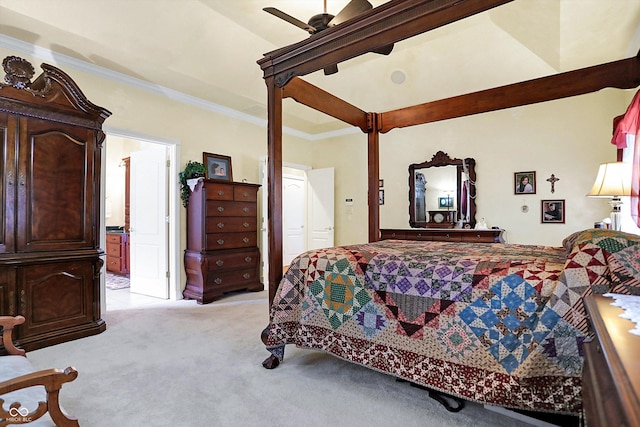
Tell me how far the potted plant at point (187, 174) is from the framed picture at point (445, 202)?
3469 millimetres

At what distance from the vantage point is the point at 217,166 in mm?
5043

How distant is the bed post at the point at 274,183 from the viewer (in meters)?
2.62

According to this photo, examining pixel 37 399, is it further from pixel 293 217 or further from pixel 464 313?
pixel 293 217

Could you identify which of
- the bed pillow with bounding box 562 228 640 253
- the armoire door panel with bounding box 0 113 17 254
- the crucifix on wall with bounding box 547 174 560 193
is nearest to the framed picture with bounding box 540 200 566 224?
the crucifix on wall with bounding box 547 174 560 193

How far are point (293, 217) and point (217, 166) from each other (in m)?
2.53

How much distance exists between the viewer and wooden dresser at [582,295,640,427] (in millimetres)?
530

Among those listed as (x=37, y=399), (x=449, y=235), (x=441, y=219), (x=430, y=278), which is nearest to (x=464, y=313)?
(x=430, y=278)

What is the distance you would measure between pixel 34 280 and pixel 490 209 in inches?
206

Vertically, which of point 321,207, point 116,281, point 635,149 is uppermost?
point 635,149

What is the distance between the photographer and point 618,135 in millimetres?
3537

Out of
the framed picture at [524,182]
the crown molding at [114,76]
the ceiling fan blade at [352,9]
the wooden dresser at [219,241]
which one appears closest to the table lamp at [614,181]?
the framed picture at [524,182]

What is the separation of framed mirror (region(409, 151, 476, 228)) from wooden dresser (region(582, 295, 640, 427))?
4204 mm

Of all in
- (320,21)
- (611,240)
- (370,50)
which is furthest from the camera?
(320,21)

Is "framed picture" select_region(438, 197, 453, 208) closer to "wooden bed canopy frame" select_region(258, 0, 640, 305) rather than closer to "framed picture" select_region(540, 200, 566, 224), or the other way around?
"framed picture" select_region(540, 200, 566, 224)
